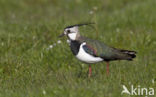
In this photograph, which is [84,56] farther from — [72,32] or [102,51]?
[72,32]

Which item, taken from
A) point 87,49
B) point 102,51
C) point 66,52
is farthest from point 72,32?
point 66,52

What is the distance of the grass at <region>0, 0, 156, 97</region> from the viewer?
671cm

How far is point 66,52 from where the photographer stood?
924 centimetres

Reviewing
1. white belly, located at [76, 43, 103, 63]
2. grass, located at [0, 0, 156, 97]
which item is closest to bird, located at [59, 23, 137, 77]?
white belly, located at [76, 43, 103, 63]

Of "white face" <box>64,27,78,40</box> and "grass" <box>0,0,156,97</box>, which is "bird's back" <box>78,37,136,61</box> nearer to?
"white face" <box>64,27,78,40</box>

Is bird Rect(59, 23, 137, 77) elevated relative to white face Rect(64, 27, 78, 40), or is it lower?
lower

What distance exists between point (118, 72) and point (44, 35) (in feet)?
11.5

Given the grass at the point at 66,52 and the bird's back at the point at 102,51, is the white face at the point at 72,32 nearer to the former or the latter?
the bird's back at the point at 102,51

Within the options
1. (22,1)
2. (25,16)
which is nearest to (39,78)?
(25,16)

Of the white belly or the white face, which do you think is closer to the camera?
the white belly

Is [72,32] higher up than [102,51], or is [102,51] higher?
[72,32]

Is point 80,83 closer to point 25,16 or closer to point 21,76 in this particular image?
point 21,76

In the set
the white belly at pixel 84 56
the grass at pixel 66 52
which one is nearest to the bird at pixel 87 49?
the white belly at pixel 84 56

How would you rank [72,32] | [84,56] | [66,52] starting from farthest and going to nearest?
[66,52], [72,32], [84,56]
